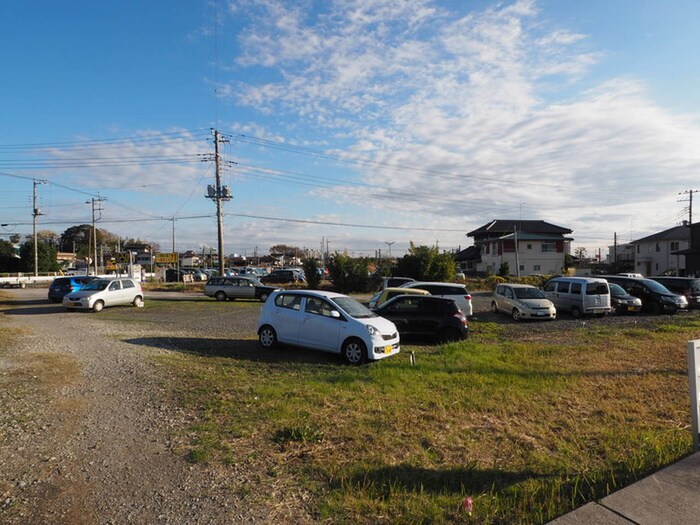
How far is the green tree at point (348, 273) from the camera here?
36.2 metres

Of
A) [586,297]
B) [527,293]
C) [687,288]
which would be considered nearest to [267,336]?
[527,293]

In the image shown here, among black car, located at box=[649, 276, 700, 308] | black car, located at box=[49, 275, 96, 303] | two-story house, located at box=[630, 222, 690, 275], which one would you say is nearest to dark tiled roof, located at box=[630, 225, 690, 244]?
two-story house, located at box=[630, 222, 690, 275]

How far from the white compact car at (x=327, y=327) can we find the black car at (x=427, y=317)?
276cm

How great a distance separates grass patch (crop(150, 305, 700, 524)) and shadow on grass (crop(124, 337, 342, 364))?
42 cm

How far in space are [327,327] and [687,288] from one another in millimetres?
21510

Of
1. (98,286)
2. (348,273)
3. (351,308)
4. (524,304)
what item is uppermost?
(348,273)

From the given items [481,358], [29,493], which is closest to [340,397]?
[29,493]

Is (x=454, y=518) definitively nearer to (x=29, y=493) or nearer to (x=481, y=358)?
(x=29, y=493)

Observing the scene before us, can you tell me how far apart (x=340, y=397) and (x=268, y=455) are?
228cm

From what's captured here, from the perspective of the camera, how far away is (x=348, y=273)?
36.2m

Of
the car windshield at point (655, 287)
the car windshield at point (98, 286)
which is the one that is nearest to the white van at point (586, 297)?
the car windshield at point (655, 287)

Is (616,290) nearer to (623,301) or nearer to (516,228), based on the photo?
(623,301)

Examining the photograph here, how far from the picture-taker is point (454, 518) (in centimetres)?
361

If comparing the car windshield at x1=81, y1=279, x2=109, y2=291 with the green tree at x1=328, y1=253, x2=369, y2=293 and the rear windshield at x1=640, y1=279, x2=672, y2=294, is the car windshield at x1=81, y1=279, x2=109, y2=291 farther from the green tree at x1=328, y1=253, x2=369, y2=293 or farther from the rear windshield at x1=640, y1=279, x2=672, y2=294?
the rear windshield at x1=640, y1=279, x2=672, y2=294
